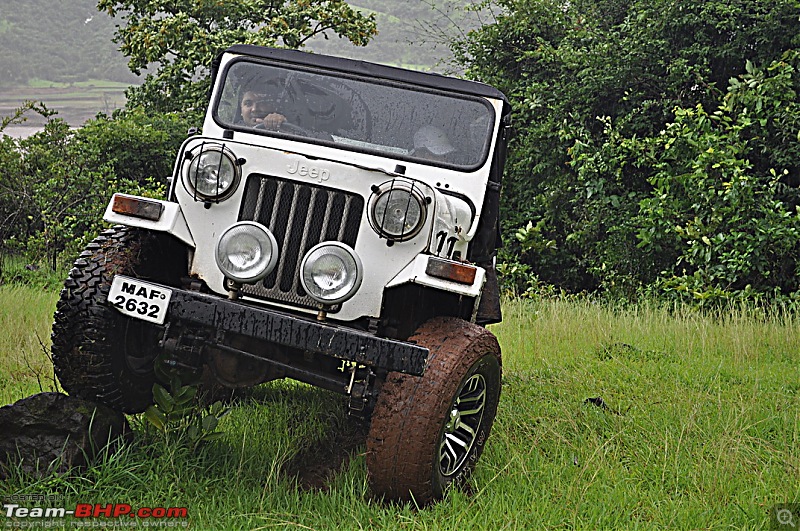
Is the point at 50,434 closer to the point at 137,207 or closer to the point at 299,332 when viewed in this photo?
the point at 137,207

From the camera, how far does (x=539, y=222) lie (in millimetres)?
12133

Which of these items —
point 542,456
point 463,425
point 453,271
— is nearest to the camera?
point 453,271

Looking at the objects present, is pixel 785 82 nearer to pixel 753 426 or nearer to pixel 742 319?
pixel 742 319

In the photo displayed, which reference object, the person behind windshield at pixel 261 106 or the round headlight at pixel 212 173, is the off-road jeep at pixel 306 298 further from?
the person behind windshield at pixel 261 106

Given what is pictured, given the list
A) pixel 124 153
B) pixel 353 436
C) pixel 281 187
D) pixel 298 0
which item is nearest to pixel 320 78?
pixel 281 187

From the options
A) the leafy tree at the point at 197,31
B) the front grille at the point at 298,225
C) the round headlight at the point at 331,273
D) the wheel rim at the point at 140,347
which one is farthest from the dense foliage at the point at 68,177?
the round headlight at the point at 331,273

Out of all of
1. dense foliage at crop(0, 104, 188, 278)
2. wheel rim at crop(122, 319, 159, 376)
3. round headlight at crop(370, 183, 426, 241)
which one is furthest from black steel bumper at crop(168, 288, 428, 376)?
dense foliage at crop(0, 104, 188, 278)

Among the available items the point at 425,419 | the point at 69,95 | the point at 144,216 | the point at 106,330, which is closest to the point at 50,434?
the point at 106,330

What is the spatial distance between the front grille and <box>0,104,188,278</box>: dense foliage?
817 centimetres

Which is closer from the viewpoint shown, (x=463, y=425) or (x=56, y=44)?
(x=463, y=425)

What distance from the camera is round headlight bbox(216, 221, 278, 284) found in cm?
390

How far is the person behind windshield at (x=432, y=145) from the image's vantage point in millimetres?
4953

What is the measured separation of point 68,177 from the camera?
1192cm

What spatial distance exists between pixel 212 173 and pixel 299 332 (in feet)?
3.18
